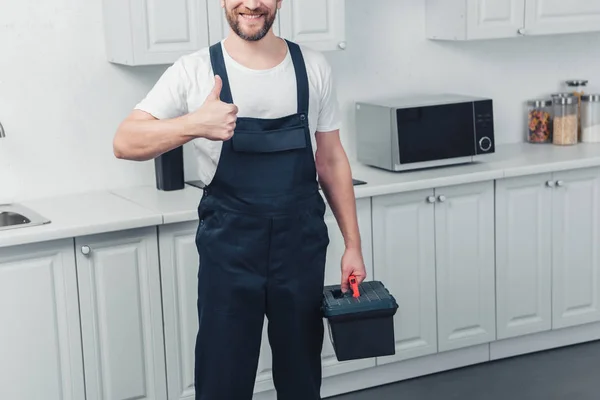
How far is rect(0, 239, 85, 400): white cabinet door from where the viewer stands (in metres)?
3.10

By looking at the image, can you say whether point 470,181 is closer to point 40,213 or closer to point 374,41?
point 374,41

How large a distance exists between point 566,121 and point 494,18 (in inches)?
25.2

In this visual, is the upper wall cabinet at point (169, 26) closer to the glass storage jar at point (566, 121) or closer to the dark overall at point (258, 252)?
the dark overall at point (258, 252)

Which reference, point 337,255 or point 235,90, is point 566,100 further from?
point 235,90

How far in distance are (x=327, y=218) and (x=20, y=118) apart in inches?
44.7

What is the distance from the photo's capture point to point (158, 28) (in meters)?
3.38

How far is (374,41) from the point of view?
4148 mm

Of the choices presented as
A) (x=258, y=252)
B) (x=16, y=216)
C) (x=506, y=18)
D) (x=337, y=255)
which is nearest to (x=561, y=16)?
(x=506, y=18)

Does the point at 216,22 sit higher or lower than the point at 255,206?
higher

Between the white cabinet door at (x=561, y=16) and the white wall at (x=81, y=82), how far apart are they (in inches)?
18.2

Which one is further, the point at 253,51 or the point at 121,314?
the point at 121,314

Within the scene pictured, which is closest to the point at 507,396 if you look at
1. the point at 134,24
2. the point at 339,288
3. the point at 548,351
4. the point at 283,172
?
the point at 548,351

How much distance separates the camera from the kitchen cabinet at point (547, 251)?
3.96 metres

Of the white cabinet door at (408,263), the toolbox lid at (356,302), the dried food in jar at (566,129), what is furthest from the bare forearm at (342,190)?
the dried food in jar at (566,129)
